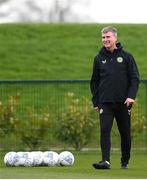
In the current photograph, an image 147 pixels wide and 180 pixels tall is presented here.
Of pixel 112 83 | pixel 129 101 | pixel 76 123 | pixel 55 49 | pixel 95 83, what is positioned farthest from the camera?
pixel 55 49

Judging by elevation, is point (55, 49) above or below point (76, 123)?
above

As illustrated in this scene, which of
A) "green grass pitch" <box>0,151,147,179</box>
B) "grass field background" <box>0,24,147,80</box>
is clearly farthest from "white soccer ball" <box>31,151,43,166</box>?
"grass field background" <box>0,24,147,80</box>

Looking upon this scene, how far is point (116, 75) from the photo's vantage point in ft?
43.9

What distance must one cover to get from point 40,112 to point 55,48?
13093 millimetres

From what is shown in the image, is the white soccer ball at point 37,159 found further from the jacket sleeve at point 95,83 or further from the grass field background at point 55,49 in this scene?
the grass field background at point 55,49

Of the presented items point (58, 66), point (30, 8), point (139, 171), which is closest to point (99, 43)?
point (58, 66)

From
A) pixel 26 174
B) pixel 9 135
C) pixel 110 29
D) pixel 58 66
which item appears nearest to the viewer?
pixel 26 174

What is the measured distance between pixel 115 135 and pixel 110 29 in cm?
774

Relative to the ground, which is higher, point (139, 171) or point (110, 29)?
point (110, 29)

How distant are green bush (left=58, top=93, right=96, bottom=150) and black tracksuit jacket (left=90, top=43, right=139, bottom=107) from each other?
283 inches

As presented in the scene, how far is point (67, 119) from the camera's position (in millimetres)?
20766

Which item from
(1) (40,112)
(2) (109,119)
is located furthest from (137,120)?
(2) (109,119)

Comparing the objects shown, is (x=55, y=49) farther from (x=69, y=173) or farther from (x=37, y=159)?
(x=69, y=173)

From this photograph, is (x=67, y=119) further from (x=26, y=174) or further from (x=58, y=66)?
(x=58, y=66)
